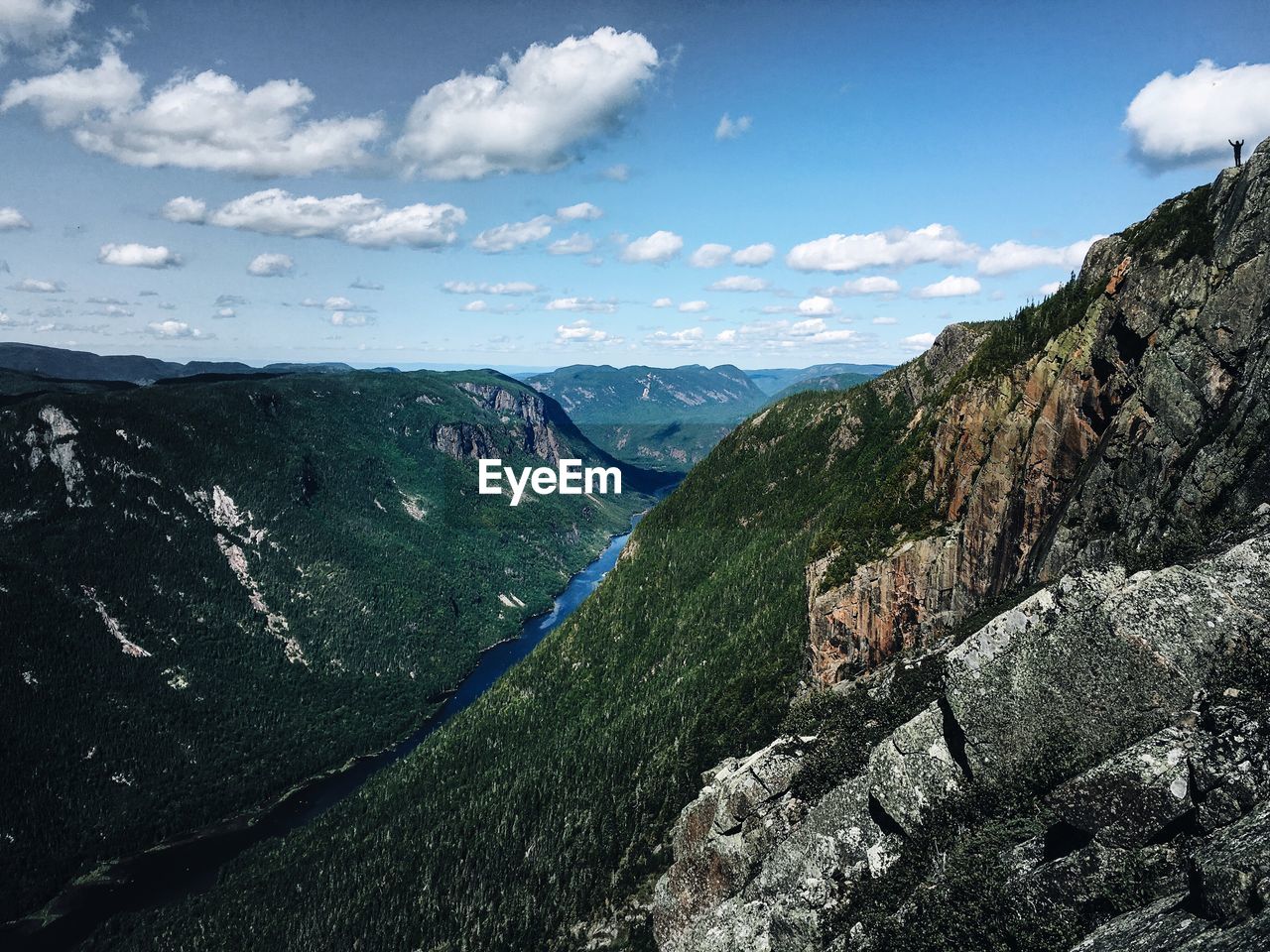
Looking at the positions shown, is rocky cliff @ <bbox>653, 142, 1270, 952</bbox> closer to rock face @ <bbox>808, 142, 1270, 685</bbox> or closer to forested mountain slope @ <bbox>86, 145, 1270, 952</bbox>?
forested mountain slope @ <bbox>86, 145, 1270, 952</bbox>

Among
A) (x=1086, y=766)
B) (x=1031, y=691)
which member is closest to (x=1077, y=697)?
(x=1031, y=691)

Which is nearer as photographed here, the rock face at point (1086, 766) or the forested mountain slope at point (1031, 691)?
the rock face at point (1086, 766)

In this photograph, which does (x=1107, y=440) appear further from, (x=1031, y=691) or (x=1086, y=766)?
(x=1086, y=766)

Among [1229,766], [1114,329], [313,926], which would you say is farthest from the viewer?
[313,926]

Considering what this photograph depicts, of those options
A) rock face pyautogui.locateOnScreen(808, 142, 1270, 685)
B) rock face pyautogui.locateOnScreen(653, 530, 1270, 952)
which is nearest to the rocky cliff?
rock face pyautogui.locateOnScreen(653, 530, 1270, 952)

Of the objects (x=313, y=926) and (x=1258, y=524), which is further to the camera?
(x=313, y=926)

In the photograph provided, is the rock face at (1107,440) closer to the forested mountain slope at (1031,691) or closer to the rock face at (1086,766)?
the forested mountain slope at (1031,691)

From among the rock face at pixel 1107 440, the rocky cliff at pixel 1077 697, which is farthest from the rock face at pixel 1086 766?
the rock face at pixel 1107 440

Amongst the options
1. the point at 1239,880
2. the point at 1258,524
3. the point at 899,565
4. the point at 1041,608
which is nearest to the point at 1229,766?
the point at 1239,880

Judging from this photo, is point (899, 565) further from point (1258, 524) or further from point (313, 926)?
point (313, 926)
